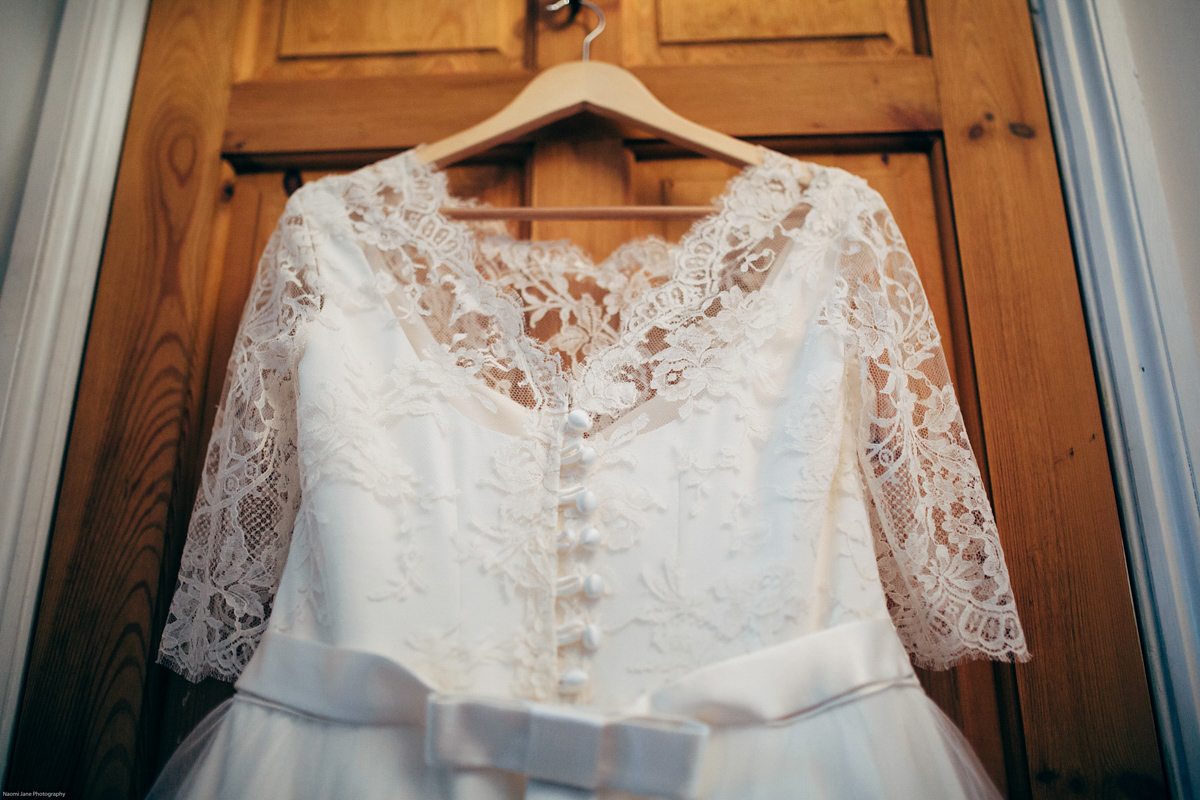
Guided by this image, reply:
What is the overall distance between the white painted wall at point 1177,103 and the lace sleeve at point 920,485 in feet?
1.16

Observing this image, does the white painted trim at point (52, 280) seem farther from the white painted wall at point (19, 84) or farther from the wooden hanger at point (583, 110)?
the wooden hanger at point (583, 110)

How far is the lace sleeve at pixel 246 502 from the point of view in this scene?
0.69 metres

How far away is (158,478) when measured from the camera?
0.84 m

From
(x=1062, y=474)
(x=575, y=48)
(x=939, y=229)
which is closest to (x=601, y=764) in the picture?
(x=1062, y=474)

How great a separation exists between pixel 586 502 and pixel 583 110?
1.62ft

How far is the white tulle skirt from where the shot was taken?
0.55 m

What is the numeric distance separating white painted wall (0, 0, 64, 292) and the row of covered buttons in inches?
31.6

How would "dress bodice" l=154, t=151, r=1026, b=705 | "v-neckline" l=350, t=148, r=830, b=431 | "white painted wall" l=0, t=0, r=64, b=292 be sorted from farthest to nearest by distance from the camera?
"white painted wall" l=0, t=0, r=64, b=292, "v-neckline" l=350, t=148, r=830, b=431, "dress bodice" l=154, t=151, r=1026, b=705

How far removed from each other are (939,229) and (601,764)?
78 centimetres

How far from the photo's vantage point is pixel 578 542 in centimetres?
65

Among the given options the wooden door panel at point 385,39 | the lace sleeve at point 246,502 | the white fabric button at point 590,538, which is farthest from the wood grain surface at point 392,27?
the white fabric button at point 590,538

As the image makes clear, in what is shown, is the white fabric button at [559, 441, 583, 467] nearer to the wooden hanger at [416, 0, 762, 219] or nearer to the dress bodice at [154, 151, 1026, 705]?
the dress bodice at [154, 151, 1026, 705]

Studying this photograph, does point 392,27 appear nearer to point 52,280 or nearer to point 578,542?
point 52,280

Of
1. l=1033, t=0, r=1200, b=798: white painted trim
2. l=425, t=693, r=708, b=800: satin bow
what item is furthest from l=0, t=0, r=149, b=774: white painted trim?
l=1033, t=0, r=1200, b=798: white painted trim
